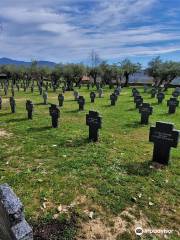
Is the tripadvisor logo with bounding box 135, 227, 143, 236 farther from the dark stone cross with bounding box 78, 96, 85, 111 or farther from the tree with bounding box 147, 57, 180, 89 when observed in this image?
the tree with bounding box 147, 57, 180, 89

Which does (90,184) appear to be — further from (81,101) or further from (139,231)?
(81,101)

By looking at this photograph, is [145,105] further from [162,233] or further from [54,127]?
[162,233]

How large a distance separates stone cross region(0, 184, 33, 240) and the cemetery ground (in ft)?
4.58

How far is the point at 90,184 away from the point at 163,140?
8.85ft

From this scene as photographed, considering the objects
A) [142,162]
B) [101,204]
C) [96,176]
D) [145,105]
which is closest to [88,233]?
[101,204]

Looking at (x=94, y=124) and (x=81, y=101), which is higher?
(x=94, y=124)

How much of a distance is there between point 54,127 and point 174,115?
8.59m

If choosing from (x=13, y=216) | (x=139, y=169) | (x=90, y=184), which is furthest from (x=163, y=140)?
(x=13, y=216)

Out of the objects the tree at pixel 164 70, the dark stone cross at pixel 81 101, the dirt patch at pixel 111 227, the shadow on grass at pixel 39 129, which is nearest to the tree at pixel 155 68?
the tree at pixel 164 70

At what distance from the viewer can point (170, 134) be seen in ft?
25.7

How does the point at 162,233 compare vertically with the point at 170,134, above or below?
below

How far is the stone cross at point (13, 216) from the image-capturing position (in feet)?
10.8

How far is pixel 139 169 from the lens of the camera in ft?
25.3

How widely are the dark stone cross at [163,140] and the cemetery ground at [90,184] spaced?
0.33m
